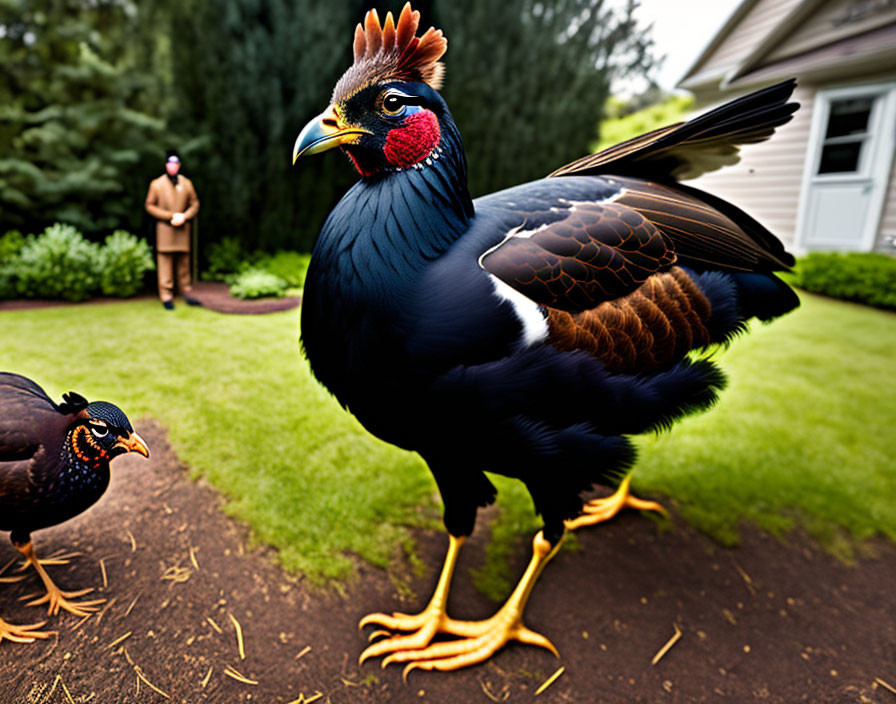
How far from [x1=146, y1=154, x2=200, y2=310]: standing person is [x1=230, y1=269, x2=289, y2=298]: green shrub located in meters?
0.34

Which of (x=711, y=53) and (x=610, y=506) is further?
(x=711, y=53)

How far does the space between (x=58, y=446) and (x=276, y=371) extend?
7.04 feet

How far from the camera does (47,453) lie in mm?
1314

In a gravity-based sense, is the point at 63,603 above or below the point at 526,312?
below

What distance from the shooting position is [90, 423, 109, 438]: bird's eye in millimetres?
1342

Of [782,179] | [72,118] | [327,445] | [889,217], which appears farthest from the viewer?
[782,179]

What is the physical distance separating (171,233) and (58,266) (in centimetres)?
107

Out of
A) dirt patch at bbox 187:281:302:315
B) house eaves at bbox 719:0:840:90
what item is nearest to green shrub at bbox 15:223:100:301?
dirt patch at bbox 187:281:302:315

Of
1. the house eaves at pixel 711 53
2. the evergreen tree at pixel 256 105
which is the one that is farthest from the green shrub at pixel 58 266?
the house eaves at pixel 711 53

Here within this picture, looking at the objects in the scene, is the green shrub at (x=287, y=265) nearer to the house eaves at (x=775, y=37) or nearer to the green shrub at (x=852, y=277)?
the green shrub at (x=852, y=277)

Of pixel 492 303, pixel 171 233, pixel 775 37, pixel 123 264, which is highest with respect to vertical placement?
pixel 775 37

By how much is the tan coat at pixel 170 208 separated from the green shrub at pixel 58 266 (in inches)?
25.7

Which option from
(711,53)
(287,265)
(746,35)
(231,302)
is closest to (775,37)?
(746,35)

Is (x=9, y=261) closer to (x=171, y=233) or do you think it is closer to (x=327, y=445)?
(x=171, y=233)
